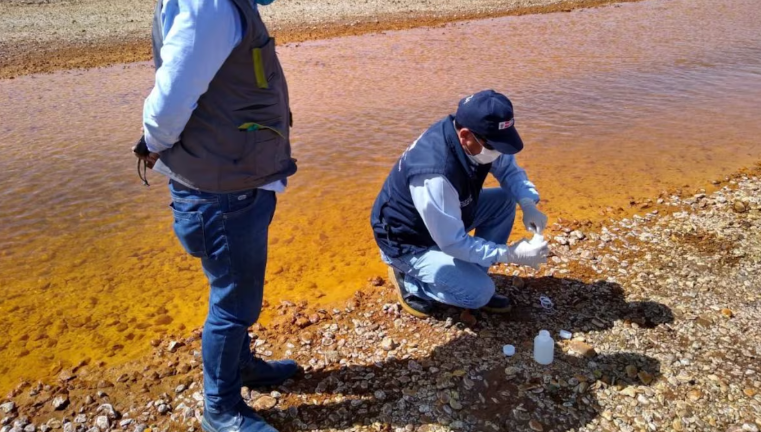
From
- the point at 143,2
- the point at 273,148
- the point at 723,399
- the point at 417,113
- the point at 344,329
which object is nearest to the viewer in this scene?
the point at 273,148

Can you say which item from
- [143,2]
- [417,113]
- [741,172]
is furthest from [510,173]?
[143,2]

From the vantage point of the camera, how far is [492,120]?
2.90 meters

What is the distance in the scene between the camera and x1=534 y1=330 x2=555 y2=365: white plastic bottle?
307cm

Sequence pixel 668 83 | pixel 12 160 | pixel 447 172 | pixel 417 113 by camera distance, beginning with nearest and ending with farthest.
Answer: pixel 447 172 → pixel 12 160 → pixel 417 113 → pixel 668 83

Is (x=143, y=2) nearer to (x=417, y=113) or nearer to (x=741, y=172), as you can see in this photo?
(x=417, y=113)

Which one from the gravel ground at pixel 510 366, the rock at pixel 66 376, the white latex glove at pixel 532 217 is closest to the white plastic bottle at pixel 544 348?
the gravel ground at pixel 510 366

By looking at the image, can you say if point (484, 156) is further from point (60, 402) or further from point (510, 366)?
point (60, 402)

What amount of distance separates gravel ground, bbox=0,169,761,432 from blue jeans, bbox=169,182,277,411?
440mm

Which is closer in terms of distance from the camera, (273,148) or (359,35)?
(273,148)

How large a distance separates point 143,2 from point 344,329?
731 inches

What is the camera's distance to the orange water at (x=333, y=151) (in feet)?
13.8

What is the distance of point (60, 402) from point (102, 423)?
1.10ft

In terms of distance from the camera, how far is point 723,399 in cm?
282

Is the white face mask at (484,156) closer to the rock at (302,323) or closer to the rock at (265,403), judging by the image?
the rock at (302,323)
